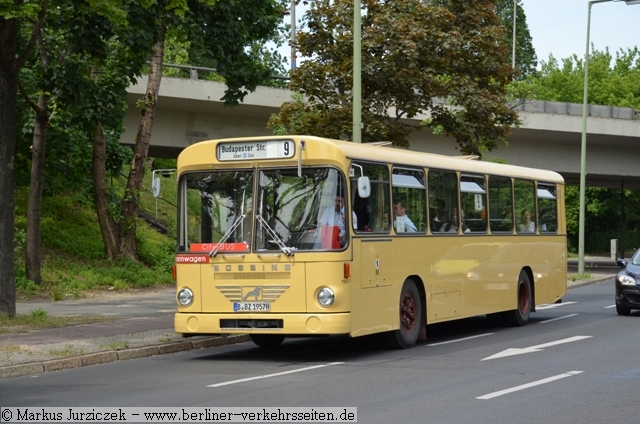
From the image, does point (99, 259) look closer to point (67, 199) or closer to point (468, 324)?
point (67, 199)

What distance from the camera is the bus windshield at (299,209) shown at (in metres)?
14.1

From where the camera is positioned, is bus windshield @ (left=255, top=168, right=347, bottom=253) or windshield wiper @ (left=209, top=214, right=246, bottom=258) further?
windshield wiper @ (left=209, top=214, right=246, bottom=258)

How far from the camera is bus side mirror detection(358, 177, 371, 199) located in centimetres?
1380

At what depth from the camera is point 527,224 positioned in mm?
21062

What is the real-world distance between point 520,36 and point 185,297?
97.2m

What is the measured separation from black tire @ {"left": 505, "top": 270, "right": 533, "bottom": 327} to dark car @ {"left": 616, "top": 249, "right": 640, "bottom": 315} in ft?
7.80

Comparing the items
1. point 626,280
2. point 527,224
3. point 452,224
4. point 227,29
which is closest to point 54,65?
point 227,29

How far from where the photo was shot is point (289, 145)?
14.4 m

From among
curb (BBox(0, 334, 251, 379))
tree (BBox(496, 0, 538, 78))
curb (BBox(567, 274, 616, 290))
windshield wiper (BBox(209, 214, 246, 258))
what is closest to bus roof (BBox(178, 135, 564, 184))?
windshield wiper (BBox(209, 214, 246, 258))

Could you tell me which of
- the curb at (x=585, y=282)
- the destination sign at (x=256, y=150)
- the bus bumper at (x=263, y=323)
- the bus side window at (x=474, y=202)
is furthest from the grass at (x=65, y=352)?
the curb at (x=585, y=282)

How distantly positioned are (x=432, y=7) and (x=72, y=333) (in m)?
14.3

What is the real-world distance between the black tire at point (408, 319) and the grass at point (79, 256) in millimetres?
11718

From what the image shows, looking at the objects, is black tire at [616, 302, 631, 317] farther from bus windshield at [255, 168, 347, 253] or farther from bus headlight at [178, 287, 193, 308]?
bus headlight at [178, 287, 193, 308]

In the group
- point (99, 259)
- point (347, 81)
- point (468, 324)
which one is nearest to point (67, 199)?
point (99, 259)
